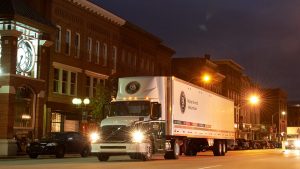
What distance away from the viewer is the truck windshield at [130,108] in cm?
2822

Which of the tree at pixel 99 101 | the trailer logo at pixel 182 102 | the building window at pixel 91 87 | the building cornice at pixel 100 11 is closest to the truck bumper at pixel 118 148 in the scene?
the trailer logo at pixel 182 102

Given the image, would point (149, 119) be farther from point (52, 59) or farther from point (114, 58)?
point (114, 58)

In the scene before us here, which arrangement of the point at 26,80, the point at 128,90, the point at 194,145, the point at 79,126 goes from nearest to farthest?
the point at 128,90 < the point at 194,145 < the point at 26,80 < the point at 79,126

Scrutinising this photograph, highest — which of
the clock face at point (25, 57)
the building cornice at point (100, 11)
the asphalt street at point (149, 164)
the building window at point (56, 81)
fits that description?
the building cornice at point (100, 11)

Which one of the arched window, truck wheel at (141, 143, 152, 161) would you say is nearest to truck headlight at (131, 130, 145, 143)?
truck wheel at (141, 143, 152, 161)

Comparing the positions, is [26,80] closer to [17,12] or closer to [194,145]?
[17,12]

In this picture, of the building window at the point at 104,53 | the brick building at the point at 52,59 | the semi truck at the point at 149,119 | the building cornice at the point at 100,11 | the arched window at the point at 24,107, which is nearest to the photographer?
the semi truck at the point at 149,119

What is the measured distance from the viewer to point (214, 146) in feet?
129

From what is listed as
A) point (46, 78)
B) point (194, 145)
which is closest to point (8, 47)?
point (46, 78)

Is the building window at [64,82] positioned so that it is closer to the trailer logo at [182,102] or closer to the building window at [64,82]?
the building window at [64,82]

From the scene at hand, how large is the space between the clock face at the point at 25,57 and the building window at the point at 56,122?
538cm

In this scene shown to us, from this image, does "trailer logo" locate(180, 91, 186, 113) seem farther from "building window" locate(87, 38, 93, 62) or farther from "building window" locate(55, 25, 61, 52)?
"building window" locate(87, 38, 93, 62)

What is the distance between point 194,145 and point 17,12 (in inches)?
596

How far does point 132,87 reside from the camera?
29.2 m
